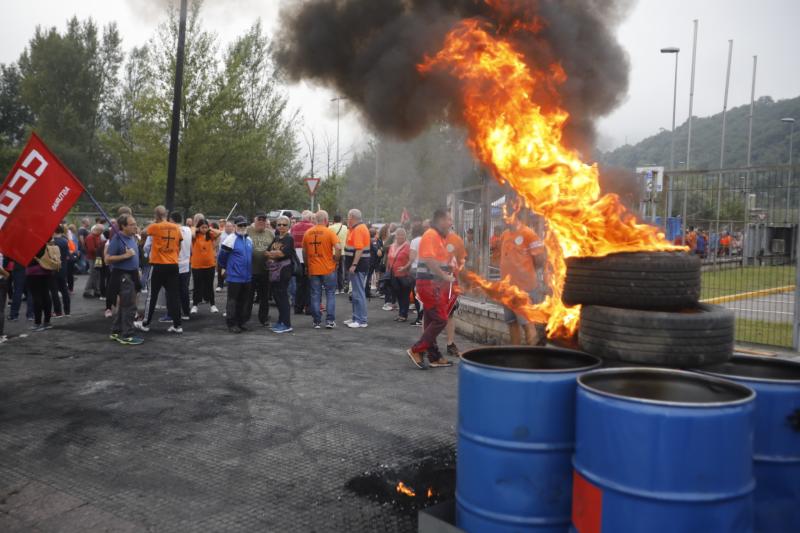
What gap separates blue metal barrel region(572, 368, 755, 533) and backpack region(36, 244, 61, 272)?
9965 mm

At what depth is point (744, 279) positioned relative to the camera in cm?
805

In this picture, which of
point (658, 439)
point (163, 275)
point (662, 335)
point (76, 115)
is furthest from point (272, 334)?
point (76, 115)

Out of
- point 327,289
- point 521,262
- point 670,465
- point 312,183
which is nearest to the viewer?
point 670,465

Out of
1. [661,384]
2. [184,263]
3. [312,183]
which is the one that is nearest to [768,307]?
[661,384]

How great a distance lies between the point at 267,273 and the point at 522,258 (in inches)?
199

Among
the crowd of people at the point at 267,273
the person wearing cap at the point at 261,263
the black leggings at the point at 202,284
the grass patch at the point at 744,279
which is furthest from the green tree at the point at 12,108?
the grass patch at the point at 744,279

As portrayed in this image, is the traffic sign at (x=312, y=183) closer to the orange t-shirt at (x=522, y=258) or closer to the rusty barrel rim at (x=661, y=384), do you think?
the orange t-shirt at (x=522, y=258)

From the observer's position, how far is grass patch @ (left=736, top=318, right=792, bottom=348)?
7.45m

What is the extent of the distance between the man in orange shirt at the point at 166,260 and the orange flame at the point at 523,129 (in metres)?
5.73

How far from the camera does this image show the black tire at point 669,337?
3.32 metres

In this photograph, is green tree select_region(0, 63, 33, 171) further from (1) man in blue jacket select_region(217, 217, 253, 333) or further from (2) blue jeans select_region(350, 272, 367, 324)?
(2) blue jeans select_region(350, 272, 367, 324)

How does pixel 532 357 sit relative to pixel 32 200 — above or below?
below

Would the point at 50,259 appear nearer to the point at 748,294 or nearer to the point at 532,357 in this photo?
the point at 532,357

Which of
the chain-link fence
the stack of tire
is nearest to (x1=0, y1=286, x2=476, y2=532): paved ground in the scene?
the stack of tire
